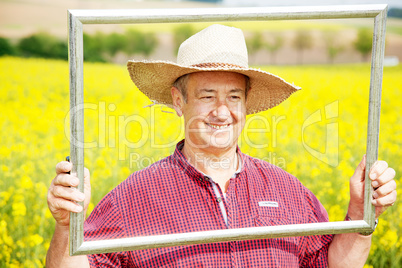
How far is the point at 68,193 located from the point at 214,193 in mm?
613

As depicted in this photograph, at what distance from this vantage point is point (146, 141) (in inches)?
174

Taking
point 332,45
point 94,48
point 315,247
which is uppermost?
point 332,45

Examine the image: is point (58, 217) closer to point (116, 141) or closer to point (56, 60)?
point (116, 141)

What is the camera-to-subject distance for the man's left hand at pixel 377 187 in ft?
5.57

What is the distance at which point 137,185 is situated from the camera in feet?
6.13

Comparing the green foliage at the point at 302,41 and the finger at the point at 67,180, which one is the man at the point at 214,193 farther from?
the green foliage at the point at 302,41

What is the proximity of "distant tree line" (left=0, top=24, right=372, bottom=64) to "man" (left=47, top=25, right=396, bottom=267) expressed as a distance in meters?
3.36

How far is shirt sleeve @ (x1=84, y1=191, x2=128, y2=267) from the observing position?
5.58 feet

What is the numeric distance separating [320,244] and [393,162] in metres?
3.19

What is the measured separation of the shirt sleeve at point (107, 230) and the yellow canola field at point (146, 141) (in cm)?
146

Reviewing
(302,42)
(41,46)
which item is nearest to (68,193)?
(302,42)

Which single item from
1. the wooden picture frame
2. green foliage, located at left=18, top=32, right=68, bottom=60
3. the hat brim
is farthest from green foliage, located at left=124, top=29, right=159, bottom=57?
the wooden picture frame

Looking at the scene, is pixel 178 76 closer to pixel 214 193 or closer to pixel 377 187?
pixel 214 193

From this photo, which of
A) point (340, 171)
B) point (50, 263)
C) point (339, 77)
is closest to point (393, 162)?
point (340, 171)
